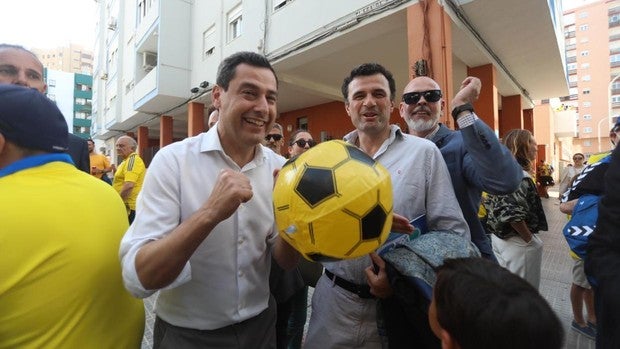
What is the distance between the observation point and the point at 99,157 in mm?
6324

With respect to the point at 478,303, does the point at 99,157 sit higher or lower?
higher

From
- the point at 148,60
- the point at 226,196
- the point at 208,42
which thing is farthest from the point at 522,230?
the point at 148,60

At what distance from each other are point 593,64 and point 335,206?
83101 mm

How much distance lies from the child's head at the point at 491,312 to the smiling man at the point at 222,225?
2.22 feet

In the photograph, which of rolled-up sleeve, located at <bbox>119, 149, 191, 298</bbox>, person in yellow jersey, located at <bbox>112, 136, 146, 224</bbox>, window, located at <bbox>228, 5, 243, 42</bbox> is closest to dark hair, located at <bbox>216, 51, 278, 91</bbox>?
rolled-up sleeve, located at <bbox>119, 149, 191, 298</bbox>

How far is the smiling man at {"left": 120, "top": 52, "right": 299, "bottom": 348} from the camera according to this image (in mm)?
1096

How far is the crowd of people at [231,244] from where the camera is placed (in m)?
1.01

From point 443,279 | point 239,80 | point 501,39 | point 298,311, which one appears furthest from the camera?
point 501,39

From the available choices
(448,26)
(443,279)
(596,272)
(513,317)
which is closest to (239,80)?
(443,279)

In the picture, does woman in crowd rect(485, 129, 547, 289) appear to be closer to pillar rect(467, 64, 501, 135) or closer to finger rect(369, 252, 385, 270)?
finger rect(369, 252, 385, 270)

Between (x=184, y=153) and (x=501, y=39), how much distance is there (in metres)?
8.59

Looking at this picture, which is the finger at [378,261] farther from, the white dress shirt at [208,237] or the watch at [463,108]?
the watch at [463,108]

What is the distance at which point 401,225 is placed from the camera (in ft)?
4.38

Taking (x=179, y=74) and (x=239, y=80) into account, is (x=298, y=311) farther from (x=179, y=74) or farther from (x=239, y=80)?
(x=179, y=74)
